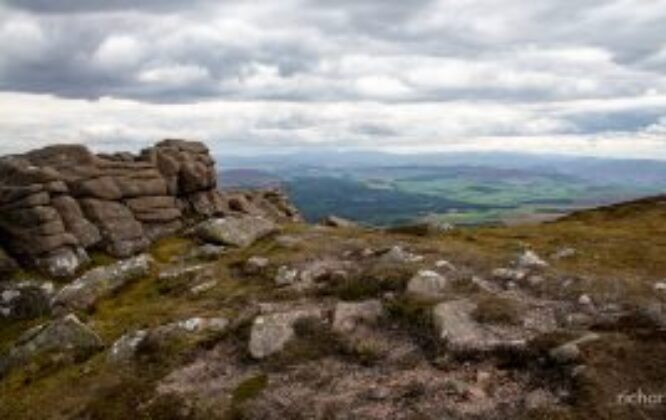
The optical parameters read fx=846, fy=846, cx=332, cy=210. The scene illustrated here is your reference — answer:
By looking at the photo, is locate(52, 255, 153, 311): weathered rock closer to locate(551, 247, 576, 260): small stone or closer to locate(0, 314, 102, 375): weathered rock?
locate(0, 314, 102, 375): weathered rock

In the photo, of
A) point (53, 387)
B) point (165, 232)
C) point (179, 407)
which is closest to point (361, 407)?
point (179, 407)

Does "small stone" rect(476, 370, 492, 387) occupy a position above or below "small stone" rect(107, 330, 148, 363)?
above

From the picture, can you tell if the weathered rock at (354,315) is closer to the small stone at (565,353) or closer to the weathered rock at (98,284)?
the small stone at (565,353)

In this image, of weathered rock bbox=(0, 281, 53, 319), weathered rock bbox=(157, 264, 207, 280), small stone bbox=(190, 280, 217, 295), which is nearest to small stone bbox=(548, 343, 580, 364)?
small stone bbox=(190, 280, 217, 295)

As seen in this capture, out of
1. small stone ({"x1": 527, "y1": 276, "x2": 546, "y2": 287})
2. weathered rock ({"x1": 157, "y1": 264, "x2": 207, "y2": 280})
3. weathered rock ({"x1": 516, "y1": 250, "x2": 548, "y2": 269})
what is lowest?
weathered rock ({"x1": 157, "y1": 264, "x2": 207, "y2": 280})

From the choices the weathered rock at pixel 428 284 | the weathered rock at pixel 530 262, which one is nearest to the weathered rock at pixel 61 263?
the weathered rock at pixel 428 284

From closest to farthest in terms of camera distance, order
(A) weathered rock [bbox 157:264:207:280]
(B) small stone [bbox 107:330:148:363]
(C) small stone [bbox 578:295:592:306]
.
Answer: (C) small stone [bbox 578:295:592:306] < (B) small stone [bbox 107:330:148:363] < (A) weathered rock [bbox 157:264:207:280]

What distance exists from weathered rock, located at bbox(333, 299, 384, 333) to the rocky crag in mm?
37094

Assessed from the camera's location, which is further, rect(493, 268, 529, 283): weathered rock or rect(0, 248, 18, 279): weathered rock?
rect(0, 248, 18, 279): weathered rock

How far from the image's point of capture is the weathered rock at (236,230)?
82812 mm

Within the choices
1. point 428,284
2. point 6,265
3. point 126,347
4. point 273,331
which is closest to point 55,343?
point 126,347

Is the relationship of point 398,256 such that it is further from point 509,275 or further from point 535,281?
point 535,281

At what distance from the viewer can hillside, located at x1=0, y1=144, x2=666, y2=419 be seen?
36.7 meters

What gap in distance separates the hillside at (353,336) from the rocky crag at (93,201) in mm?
5459
